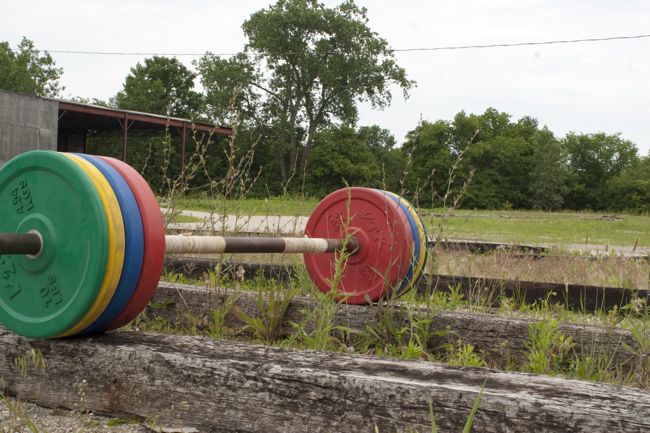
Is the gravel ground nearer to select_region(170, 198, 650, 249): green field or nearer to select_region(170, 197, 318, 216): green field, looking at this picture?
select_region(170, 198, 650, 249): green field

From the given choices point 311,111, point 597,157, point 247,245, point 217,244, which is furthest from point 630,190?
point 217,244

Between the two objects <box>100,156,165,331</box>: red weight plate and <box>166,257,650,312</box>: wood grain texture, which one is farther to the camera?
<box>166,257,650,312</box>: wood grain texture

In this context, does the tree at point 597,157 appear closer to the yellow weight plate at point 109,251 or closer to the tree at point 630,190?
the tree at point 630,190

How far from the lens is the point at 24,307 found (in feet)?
8.32

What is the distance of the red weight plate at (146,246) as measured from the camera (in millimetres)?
2412

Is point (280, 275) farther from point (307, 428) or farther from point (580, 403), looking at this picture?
point (580, 403)

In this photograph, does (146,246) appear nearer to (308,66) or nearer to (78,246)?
(78,246)

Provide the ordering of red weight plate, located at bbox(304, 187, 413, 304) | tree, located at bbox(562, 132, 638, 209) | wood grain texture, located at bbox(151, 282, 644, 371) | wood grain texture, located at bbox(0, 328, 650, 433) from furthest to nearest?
tree, located at bbox(562, 132, 638, 209), red weight plate, located at bbox(304, 187, 413, 304), wood grain texture, located at bbox(151, 282, 644, 371), wood grain texture, located at bbox(0, 328, 650, 433)

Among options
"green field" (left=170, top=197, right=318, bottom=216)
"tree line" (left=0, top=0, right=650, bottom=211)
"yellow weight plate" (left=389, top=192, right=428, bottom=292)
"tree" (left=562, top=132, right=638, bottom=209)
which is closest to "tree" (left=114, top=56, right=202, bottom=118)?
"tree line" (left=0, top=0, right=650, bottom=211)

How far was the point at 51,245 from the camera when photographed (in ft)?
8.04

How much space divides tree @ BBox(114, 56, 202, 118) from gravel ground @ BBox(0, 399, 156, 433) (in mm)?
65283

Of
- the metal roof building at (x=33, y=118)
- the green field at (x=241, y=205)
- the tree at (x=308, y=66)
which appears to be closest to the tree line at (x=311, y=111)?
the tree at (x=308, y=66)

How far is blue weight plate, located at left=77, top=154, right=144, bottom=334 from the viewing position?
7.73 feet

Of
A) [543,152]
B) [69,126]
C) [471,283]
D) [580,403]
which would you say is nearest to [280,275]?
[471,283]
